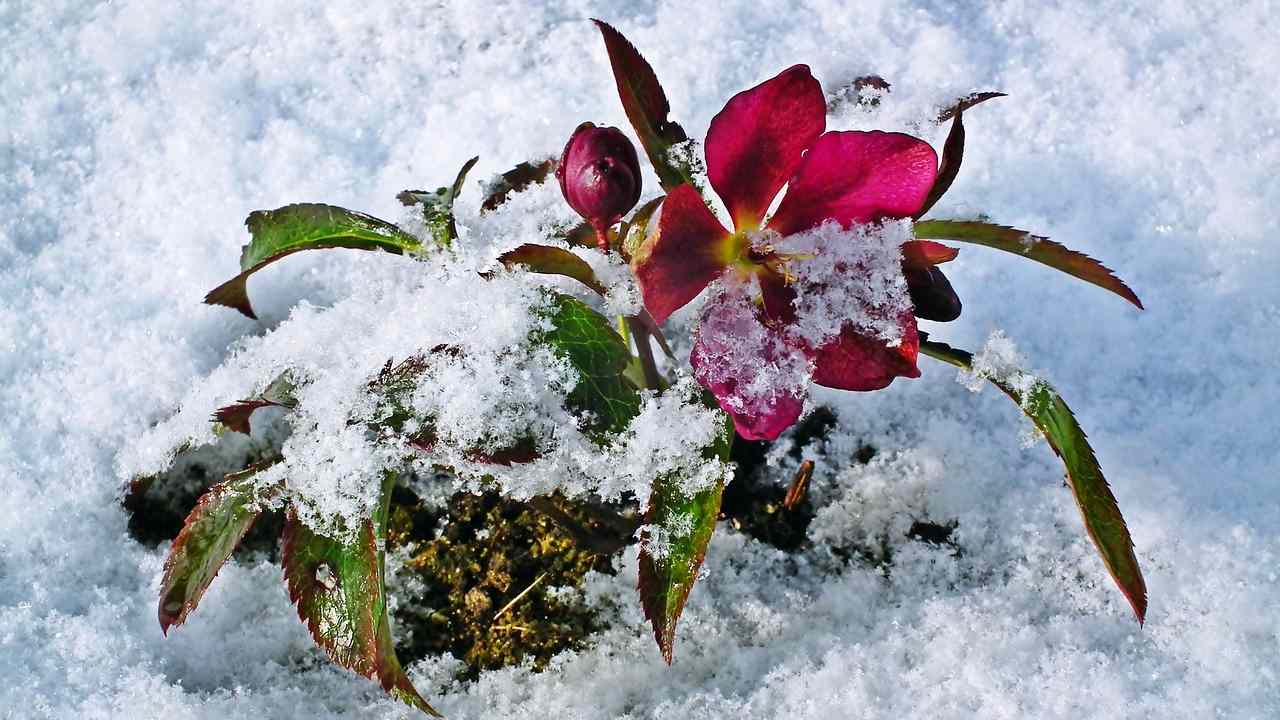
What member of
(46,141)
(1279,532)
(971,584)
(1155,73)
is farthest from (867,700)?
(46,141)

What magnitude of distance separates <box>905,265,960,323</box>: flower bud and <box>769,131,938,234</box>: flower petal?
52mm

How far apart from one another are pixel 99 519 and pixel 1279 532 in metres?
1.30

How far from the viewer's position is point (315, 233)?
3.18 feet

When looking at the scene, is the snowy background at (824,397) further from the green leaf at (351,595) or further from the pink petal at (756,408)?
the pink petal at (756,408)

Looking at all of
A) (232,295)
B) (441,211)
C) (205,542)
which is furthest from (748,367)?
(232,295)

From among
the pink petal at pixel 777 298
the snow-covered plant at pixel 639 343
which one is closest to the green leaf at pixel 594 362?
the snow-covered plant at pixel 639 343

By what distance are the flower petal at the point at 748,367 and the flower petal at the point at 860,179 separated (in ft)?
0.27

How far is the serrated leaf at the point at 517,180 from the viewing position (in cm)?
105

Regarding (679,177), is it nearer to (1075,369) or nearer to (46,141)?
(1075,369)

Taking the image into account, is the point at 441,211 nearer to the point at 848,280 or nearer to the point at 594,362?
the point at 594,362

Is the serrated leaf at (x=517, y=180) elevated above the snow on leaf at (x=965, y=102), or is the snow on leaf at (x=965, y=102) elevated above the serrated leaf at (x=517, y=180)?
the serrated leaf at (x=517, y=180)

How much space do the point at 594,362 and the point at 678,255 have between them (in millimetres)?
128

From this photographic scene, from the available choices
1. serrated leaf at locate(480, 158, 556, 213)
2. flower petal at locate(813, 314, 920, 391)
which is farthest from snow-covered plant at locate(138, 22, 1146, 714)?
serrated leaf at locate(480, 158, 556, 213)

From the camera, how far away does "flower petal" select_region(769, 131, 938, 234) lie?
2.33 feet
